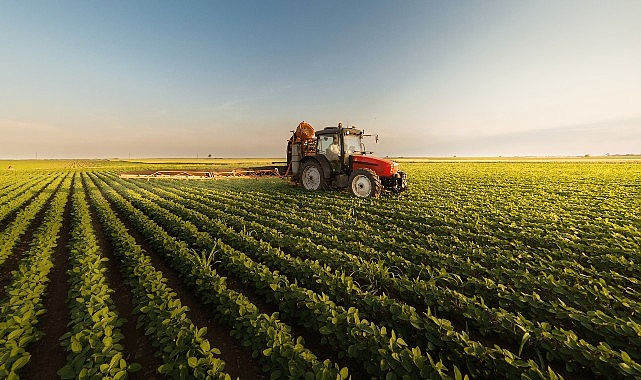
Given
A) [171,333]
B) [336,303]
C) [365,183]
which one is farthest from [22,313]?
[365,183]

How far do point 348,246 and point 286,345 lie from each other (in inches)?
137

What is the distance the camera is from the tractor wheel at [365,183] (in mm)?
11859

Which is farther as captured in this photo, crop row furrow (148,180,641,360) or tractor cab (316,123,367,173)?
tractor cab (316,123,367,173)

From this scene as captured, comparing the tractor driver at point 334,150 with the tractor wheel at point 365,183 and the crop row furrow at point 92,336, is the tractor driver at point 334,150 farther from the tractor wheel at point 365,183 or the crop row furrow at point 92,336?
the crop row furrow at point 92,336

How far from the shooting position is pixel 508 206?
32.9 ft

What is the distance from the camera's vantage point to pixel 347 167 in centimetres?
1273

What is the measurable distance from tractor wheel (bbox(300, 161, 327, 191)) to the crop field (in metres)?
5.56

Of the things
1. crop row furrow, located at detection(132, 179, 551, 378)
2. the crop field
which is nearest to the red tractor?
the crop field

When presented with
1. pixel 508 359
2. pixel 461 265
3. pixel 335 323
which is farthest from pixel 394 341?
pixel 461 265

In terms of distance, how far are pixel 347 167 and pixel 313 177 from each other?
1.97 m

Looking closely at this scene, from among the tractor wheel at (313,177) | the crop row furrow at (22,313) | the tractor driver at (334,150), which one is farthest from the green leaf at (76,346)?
the tractor wheel at (313,177)

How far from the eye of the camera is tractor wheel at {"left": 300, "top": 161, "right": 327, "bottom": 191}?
13.4 meters

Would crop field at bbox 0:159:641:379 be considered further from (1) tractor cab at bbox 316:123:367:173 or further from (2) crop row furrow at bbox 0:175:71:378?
(1) tractor cab at bbox 316:123:367:173

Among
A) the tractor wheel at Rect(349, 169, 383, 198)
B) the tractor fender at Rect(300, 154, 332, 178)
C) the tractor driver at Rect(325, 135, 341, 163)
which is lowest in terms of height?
the tractor wheel at Rect(349, 169, 383, 198)
